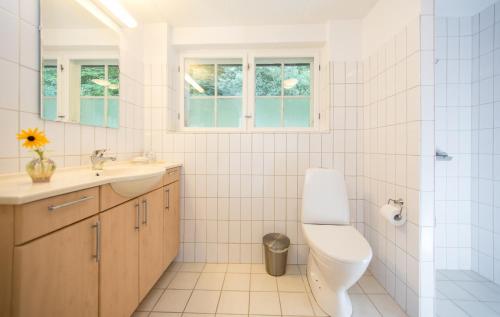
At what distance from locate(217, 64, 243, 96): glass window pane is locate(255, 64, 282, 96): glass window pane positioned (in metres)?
0.18

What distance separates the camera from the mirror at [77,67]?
3.93ft

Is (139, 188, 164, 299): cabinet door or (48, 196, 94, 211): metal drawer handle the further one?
(139, 188, 164, 299): cabinet door

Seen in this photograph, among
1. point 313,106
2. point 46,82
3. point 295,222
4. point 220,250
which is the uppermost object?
point 313,106

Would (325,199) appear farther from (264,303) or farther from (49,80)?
(49,80)

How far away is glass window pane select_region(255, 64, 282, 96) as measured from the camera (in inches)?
88.6

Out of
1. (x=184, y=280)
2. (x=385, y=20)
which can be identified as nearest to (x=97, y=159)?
(x=184, y=280)

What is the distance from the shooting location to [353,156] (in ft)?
6.72

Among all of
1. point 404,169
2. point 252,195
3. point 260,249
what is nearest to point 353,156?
point 404,169

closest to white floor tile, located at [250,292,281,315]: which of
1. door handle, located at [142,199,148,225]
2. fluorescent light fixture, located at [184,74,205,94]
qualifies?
door handle, located at [142,199,148,225]

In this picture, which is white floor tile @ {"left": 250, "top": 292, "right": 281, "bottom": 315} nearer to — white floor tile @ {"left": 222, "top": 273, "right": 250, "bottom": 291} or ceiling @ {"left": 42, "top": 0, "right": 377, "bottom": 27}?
white floor tile @ {"left": 222, "top": 273, "right": 250, "bottom": 291}

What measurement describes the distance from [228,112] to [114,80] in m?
1.02

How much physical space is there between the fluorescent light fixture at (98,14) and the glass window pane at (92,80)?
0.35 m

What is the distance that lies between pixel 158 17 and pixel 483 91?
114 inches

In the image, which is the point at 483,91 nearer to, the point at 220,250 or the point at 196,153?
the point at 196,153
